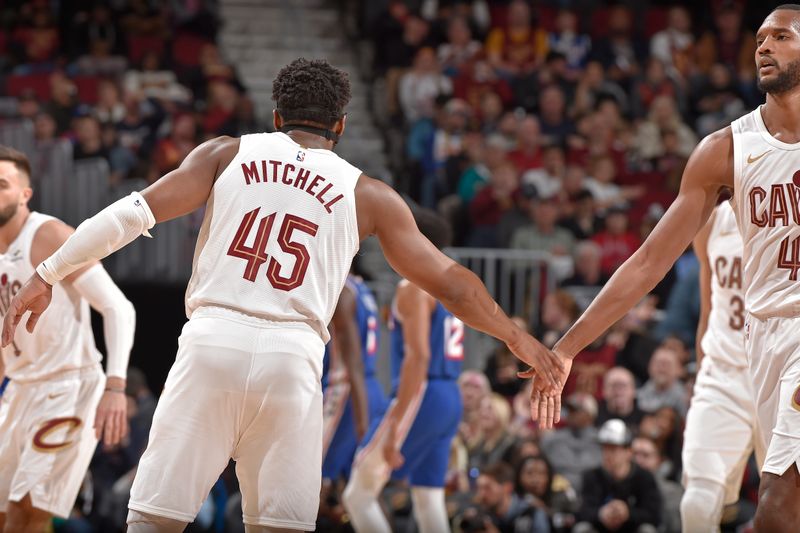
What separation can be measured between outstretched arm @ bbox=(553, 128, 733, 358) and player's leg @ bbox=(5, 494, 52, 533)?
9.12 feet

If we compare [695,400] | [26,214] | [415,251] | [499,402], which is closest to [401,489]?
[499,402]

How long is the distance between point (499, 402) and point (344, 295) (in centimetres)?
266

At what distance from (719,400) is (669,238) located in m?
1.63

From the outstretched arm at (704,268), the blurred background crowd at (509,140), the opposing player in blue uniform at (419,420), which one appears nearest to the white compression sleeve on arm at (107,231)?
the outstretched arm at (704,268)

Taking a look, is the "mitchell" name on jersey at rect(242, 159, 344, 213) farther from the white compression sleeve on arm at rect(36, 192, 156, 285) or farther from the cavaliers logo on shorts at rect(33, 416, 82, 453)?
the cavaliers logo on shorts at rect(33, 416, 82, 453)

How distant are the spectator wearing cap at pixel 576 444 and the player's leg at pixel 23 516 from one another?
4.97 meters

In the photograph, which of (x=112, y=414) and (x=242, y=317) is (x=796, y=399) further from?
(x=112, y=414)

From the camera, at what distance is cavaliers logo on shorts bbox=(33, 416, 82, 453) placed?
20.9 ft

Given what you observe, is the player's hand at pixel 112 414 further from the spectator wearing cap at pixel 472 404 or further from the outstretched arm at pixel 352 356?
the spectator wearing cap at pixel 472 404

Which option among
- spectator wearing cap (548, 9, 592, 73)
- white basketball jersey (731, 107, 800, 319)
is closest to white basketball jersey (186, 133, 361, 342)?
white basketball jersey (731, 107, 800, 319)

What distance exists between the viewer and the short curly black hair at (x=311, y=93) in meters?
5.14

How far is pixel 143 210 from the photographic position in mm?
4984

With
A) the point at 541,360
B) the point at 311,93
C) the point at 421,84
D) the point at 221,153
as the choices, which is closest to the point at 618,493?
the point at 541,360

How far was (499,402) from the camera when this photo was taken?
10.8 meters
